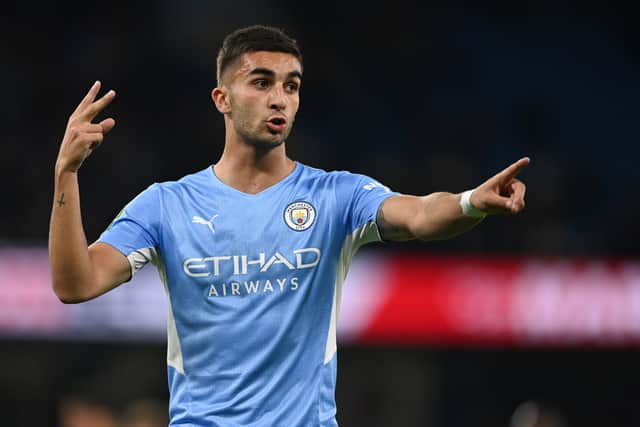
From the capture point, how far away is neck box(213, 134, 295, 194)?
4.81m

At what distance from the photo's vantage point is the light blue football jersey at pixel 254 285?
4.44 meters

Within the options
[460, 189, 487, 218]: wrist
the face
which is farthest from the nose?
[460, 189, 487, 218]: wrist

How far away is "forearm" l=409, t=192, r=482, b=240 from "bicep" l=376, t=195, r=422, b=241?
1.1 inches

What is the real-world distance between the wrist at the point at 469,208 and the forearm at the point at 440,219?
0.07 feet

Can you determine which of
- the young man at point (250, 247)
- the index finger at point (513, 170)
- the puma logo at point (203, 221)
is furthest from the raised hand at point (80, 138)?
the index finger at point (513, 170)

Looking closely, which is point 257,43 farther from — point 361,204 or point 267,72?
point 361,204

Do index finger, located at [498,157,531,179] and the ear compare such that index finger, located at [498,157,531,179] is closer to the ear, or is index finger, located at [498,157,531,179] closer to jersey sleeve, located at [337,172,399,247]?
jersey sleeve, located at [337,172,399,247]

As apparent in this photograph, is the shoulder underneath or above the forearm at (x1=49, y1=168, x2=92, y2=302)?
above

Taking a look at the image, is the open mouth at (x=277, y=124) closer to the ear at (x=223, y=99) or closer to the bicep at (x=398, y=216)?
the ear at (x=223, y=99)

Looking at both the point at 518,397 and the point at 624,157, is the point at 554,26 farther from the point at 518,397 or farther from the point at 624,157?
the point at 518,397

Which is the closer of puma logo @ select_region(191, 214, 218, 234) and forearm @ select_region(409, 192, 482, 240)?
forearm @ select_region(409, 192, 482, 240)

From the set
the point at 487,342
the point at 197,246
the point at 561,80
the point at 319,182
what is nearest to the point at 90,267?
the point at 197,246

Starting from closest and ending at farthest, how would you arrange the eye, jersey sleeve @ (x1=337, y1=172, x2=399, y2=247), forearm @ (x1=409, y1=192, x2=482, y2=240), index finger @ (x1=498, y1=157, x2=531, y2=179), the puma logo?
1. index finger @ (x1=498, y1=157, x2=531, y2=179)
2. forearm @ (x1=409, y1=192, x2=482, y2=240)
3. jersey sleeve @ (x1=337, y1=172, x2=399, y2=247)
4. the puma logo
5. the eye

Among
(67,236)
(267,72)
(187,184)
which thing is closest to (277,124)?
(267,72)
